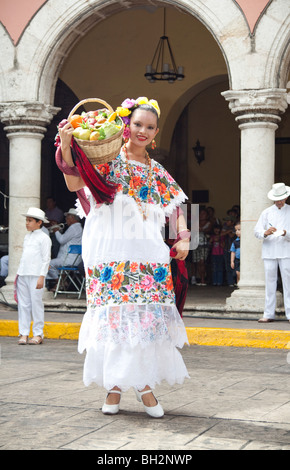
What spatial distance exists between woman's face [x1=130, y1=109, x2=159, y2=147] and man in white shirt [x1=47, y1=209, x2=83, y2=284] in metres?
7.56

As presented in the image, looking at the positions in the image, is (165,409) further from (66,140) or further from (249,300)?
(249,300)

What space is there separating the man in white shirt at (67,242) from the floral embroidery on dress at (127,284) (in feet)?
24.9

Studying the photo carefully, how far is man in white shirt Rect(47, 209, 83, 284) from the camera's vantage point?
495 inches

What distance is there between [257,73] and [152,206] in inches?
234

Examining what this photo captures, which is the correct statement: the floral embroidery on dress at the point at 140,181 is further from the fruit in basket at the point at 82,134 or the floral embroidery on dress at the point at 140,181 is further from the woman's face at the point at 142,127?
the fruit in basket at the point at 82,134

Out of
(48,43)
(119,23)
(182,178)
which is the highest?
(119,23)

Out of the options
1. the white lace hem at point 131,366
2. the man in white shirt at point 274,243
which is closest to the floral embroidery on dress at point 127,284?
the white lace hem at point 131,366

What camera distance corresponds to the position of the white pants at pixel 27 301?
8.93 m

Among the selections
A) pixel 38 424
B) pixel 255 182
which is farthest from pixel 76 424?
pixel 255 182

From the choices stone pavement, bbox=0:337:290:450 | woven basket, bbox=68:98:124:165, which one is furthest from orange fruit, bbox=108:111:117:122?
stone pavement, bbox=0:337:290:450

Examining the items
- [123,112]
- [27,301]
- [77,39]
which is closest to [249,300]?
[27,301]
